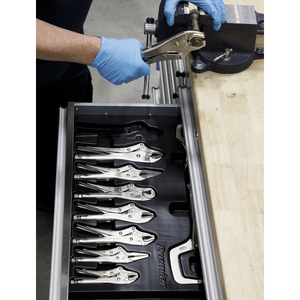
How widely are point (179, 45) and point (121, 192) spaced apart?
52 centimetres

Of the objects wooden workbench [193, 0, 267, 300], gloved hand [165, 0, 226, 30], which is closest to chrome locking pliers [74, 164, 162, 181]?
wooden workbench [193, 0, 267, 300]

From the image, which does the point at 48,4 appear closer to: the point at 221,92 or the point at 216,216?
the point at 221,92

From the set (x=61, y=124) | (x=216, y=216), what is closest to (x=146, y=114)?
(x=61, y=124)

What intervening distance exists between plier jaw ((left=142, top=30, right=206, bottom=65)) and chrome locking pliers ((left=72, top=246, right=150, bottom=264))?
0.64m

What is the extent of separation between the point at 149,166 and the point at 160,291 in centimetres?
41

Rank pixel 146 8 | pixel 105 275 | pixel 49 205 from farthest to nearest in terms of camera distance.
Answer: pixel 146 8 → pixel 49 205 → pixel 105 275

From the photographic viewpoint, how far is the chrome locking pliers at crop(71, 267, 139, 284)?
102 cm

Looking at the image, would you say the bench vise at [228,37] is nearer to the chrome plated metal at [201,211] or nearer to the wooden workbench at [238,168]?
the wooden workbench at [238,168]

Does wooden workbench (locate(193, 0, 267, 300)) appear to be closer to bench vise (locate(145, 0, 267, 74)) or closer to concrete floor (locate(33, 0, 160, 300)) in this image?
bench vise (locate(145, 0, 267, 74))

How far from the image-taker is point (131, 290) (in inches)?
39.8

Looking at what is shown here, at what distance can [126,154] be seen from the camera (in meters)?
1.23

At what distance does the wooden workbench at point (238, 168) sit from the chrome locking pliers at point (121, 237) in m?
0.28

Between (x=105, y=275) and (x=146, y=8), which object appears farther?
(x=146, y=8)

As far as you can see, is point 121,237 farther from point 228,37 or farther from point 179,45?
point 228,37
